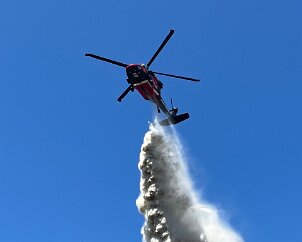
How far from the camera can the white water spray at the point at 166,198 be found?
68.9 m

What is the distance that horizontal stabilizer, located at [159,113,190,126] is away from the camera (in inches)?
2906

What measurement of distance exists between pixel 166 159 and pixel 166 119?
4985 mm

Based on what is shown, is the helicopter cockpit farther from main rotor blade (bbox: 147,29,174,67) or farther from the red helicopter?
main rotor blade (bbox: 147,29,174,67)

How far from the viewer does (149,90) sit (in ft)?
226

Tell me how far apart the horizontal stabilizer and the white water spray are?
811 millimetres

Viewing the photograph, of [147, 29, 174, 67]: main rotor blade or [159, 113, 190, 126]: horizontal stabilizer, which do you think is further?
[159, 113, 190, 126]: horizontal stabilizer

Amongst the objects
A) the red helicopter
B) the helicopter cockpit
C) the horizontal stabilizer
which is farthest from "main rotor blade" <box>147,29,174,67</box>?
the horizontal stabilizer

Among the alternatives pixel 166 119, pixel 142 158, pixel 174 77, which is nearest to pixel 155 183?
pixel 142 158

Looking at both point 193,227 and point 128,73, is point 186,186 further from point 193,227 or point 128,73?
point 128,73

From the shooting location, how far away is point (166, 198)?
232 ft

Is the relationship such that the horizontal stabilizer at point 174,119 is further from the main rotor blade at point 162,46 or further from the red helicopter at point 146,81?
the main rotor blade at point 162,46

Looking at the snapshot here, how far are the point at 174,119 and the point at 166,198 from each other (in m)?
9.92

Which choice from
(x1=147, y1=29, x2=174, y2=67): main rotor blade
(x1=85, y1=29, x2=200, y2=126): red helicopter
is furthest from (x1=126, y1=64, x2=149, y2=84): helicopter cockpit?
(x1=147, y1=29, x2=174, y2=67): main rotor blade

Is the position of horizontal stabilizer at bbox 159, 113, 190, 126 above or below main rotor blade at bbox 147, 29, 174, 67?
below
